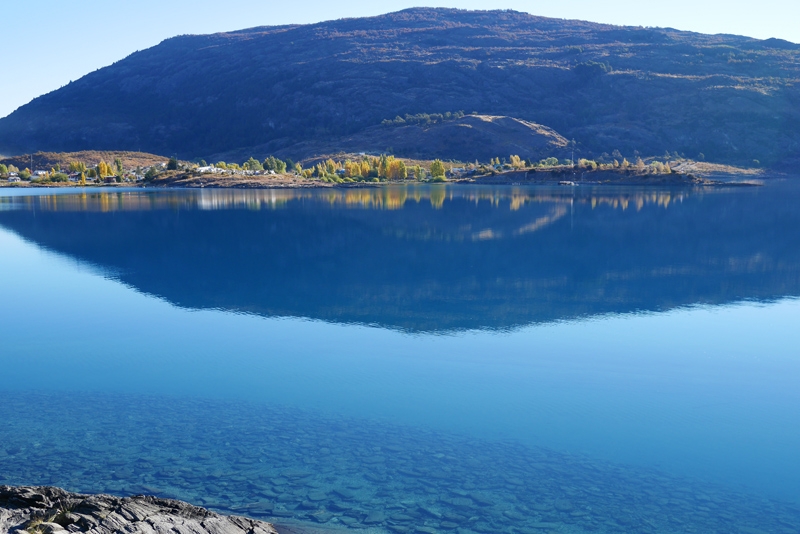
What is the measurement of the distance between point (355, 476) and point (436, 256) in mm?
16823

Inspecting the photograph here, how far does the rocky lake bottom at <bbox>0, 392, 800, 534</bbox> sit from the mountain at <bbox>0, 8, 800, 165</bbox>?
4017 inches

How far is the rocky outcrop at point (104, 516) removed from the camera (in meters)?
5.26

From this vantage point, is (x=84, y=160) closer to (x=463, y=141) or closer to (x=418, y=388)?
(x=463, y=141)

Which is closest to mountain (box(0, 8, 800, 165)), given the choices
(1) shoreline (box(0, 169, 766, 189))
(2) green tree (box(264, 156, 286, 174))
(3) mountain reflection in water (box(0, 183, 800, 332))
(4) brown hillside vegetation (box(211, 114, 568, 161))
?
(4) brown hillside vegetation (box(211, 114, 568, 161))

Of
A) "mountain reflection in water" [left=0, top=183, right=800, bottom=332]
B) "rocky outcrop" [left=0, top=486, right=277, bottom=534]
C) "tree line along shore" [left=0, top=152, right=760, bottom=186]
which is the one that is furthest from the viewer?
"tree line along shore" [left=0, top=152, right=760, bottom=186]

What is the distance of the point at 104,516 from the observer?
5461 millimetres

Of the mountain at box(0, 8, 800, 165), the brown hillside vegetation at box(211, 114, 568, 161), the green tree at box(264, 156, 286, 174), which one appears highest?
the mountain at box(0, 8, 800, 165)

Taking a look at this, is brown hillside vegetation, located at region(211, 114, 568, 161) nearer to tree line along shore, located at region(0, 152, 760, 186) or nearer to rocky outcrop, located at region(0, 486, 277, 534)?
tree line along shore, located at region(0, 152, 760, 186)

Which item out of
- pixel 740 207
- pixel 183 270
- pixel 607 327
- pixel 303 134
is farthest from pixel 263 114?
pixel 607 327

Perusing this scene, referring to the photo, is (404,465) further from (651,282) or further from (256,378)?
(651,282)

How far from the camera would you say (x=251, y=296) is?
17.1m

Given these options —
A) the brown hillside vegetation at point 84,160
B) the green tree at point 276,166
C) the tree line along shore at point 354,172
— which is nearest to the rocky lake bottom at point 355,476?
the tree line along shore at point 354,172

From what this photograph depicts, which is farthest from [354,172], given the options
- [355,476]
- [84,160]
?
[355,476]

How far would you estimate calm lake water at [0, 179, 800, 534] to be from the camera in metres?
6.94
